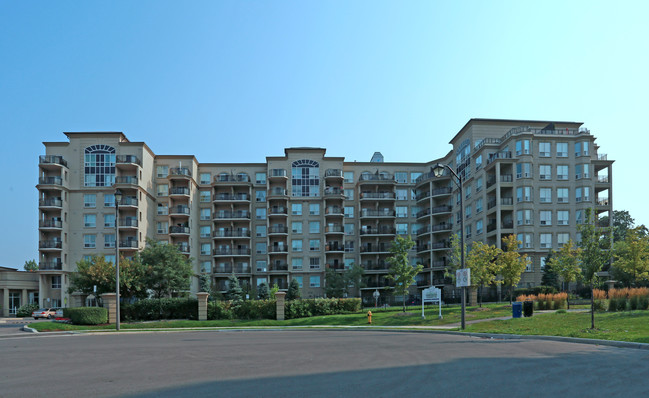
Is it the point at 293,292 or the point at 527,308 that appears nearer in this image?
the point at 527,308

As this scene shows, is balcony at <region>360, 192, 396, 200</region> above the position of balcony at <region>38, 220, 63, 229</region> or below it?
above

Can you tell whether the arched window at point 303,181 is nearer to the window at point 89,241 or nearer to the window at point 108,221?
the window at point 108,221

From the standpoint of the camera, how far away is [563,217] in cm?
6353

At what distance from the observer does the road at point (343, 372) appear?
9586mm

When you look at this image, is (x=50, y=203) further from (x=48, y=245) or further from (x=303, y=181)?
(x=303, y=181)

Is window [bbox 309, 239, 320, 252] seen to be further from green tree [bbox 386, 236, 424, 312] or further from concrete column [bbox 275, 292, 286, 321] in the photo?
concrete column [bbox 275, 292, 286, 321]

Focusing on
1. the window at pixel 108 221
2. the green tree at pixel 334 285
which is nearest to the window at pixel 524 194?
the green tree at pixel 334 285

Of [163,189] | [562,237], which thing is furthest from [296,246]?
[562,237]

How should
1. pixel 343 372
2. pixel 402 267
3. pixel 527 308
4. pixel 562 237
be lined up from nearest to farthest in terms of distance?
pixel 343 372
pixel 527 308
pixel 402 267
pixel 562 237

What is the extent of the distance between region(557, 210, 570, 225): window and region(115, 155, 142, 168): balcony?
53.1 meters

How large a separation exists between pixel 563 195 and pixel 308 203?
35.6 metres

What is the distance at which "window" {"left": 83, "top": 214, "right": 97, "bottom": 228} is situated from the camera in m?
75.0

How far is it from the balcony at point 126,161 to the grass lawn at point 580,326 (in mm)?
58168

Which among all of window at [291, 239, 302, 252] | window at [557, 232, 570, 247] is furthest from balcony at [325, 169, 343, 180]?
window at [557, 232, 570, 247]
